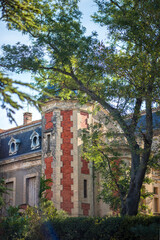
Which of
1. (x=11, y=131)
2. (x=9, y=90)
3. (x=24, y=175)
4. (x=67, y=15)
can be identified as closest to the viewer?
(x=9, y=90)

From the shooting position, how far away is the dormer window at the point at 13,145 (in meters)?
27.6

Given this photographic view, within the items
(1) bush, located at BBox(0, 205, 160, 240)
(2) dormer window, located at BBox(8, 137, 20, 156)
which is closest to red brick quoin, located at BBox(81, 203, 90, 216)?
(1) bush, located at BBox(0, 205, 160, 240)

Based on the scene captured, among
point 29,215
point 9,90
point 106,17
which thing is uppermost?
point 106,17

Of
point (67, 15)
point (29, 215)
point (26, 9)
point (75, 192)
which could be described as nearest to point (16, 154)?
point (75, 192)

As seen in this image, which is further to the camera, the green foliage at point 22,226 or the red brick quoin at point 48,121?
the red brick quoin at point 48,121

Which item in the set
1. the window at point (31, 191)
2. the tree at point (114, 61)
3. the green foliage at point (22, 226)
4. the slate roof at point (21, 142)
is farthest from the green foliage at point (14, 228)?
the slate roof at point (21, 142)

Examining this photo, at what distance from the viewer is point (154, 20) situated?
47.8 feet

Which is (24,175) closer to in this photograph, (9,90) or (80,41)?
(80,41)

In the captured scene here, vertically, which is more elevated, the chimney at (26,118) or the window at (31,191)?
the chimney at (26,118)

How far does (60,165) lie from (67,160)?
1.76 feet

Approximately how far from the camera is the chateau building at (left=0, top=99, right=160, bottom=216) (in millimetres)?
22219

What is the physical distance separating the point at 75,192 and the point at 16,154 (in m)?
Answer: 7.01

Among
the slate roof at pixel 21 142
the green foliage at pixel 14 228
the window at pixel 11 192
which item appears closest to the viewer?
the green foliage at pixel 14 228

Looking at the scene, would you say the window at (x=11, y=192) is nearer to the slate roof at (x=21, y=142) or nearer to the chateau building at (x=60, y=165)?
the chateau building at (x=60, y=165)
